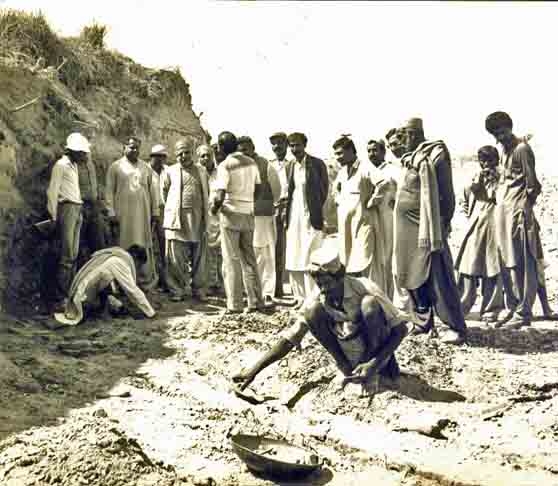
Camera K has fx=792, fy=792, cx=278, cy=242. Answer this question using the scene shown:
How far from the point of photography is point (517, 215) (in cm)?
835

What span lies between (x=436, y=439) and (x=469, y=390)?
100cm

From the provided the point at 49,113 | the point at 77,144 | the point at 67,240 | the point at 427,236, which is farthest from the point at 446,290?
→ the point at 49,113

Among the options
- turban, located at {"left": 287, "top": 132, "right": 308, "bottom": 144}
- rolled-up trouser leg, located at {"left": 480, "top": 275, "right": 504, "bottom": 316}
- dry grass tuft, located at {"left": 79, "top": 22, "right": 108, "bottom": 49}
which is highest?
dry grass tuft, located at {"left": 79, "top": 22, "right": 108, "bottom": 49}

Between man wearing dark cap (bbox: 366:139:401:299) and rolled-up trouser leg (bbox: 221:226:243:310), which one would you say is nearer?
man wearing dark cap (bbox: 366:139:401:299)

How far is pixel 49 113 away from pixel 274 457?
682cm

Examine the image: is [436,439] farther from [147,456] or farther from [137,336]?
[137,336]

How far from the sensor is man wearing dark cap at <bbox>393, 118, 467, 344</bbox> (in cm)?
728

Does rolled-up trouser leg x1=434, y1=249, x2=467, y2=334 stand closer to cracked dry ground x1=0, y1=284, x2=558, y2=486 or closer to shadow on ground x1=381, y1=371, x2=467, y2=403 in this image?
cracked dry ground x1=0, y1=284, x2=558, y2=486

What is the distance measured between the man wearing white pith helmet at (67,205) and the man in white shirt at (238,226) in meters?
1.67

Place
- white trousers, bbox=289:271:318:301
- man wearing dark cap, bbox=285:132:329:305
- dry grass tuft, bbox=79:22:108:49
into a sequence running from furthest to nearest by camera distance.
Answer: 1. dry grass tuft, bbox=79:22:108:49
2. white trousers, bbox=289:271:318:301
3. man wearing dark cap, bbox=285:132:329:305

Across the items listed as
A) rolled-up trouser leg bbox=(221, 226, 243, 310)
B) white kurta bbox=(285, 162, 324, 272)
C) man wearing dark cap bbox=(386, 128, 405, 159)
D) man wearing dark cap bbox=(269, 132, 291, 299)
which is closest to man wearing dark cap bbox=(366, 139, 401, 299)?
man wearing dark cap bbox=(386, 128, 405, 159)

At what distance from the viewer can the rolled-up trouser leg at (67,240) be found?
898 centimetres

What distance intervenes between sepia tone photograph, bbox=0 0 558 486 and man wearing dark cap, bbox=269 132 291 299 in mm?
28

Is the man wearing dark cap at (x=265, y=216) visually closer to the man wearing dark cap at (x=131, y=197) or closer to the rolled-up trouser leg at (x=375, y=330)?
the man wearing dark cap at (x=131, y=197)
